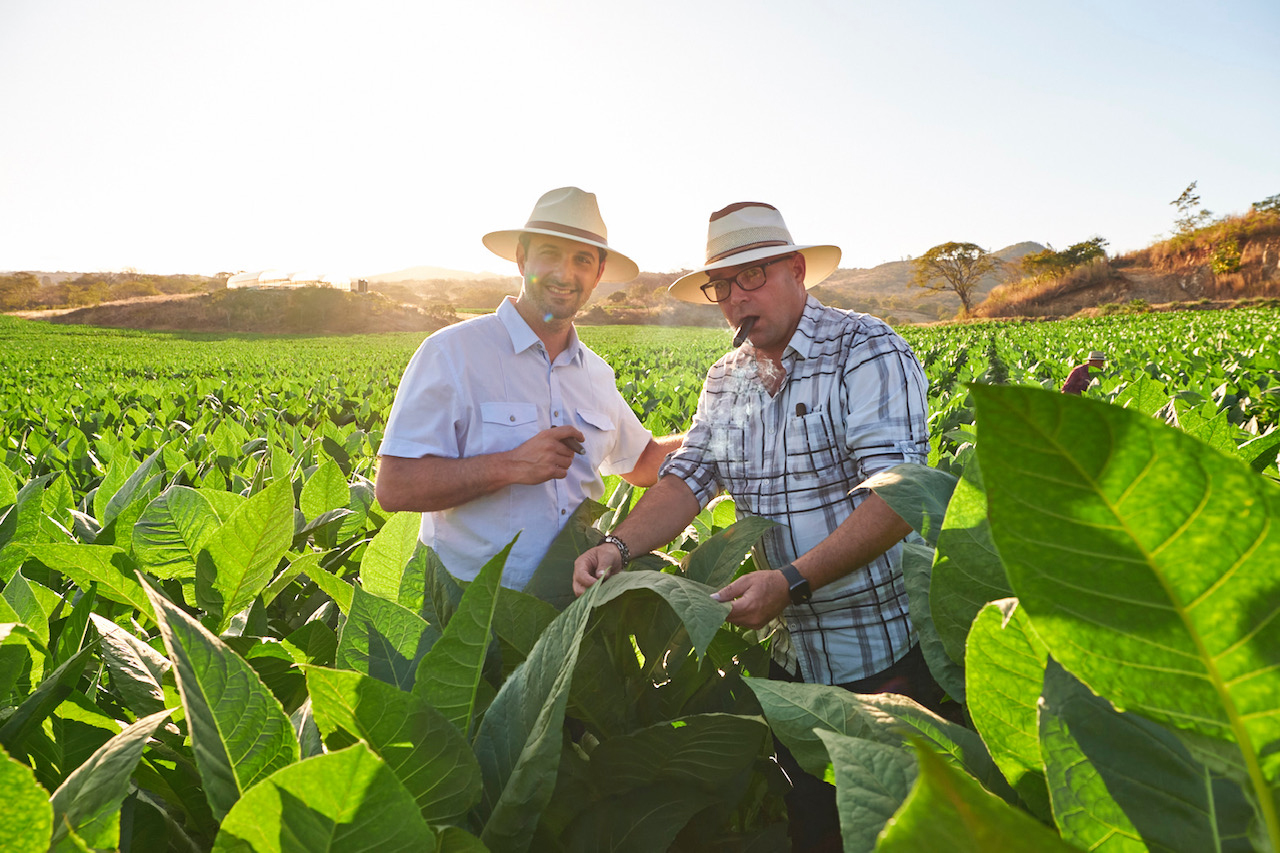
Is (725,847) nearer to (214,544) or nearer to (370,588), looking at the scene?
(370,588)

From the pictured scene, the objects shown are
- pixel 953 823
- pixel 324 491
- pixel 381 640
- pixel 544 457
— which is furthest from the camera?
pixel 544 457

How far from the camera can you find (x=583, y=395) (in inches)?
120

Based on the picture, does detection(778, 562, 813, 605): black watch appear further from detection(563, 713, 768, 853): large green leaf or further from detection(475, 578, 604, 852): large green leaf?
detection(475, 578, 604, 852): large green leaf

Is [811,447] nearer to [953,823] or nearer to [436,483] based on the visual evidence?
[436,483]

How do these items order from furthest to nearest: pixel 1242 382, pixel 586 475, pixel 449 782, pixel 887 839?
pixel 1242 382, pixel 586 475, pixel 449 782, pixel 887 839

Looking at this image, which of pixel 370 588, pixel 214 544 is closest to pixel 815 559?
pixel 370 588

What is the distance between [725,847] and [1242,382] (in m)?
5.93

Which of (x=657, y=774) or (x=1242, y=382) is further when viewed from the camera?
(x=1242, y=382)

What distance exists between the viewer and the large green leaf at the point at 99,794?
675mm

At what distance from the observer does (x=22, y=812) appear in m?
0.60

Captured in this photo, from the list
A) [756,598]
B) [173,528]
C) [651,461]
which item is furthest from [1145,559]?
[651,461]

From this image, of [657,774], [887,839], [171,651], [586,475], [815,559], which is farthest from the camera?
[586,475]

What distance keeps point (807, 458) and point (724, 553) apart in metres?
1.02

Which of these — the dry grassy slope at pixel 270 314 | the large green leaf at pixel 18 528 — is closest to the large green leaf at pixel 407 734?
Answer: the large green leaf at pixel 18 528
